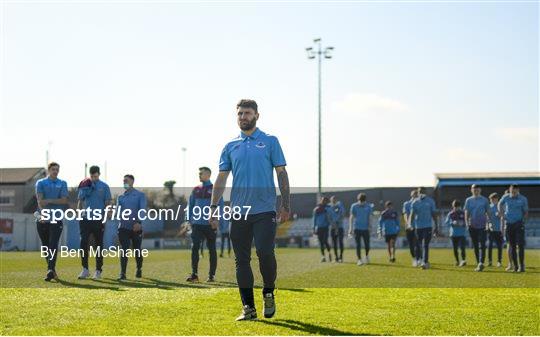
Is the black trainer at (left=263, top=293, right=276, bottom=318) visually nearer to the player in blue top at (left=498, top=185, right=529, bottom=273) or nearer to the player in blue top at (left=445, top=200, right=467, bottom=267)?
the player in blue top at (left=498, top=185, right=529, bottom=273)

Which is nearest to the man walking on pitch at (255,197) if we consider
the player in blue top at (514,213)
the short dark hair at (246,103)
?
the short dark hair at (246,103)

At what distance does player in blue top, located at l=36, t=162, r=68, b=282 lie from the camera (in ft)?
45.6

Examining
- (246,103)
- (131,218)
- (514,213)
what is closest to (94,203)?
(131,218)

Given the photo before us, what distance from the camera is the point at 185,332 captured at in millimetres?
6570

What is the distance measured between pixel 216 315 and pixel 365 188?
51846 millimetres

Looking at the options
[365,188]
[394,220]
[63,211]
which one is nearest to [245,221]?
[63,211]

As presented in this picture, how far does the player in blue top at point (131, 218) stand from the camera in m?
15.0

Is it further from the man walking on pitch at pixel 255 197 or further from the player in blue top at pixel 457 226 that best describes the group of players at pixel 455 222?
the man walking on pitch at pixel 255 197

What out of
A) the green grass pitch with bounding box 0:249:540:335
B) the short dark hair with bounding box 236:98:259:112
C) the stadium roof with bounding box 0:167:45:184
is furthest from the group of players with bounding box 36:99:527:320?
the stadium roof with bounding box 0:167:45:184

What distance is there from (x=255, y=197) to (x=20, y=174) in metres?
67.8

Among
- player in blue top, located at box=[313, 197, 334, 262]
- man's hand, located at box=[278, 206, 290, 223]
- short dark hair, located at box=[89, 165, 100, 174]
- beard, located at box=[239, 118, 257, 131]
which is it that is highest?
beard, located at box=[239, 118, 257, 131]

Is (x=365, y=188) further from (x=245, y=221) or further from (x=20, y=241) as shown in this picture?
(x=245, y=221)

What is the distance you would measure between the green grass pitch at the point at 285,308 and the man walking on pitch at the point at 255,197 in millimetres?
426

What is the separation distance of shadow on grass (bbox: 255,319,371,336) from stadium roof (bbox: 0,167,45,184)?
2590 inches
